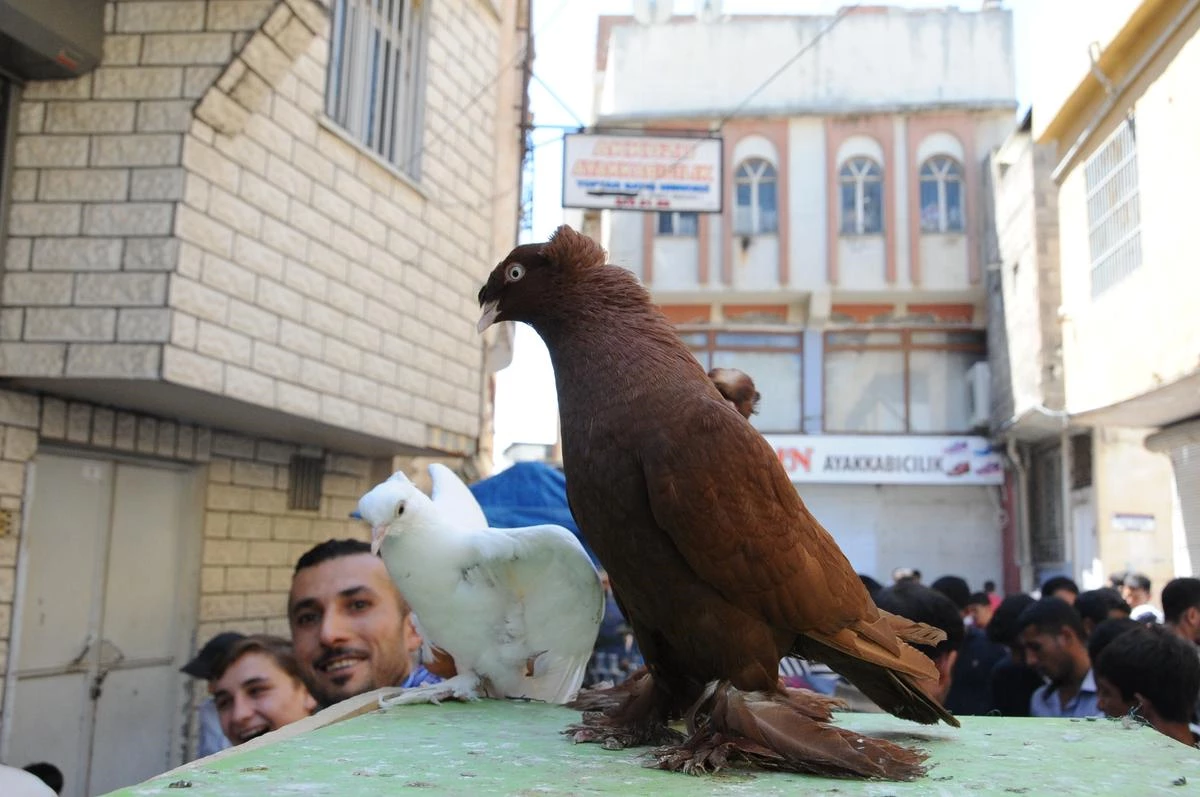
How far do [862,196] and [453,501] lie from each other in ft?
64.1

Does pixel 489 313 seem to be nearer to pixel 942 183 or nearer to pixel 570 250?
pixel 570 250

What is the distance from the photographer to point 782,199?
20.9 metres

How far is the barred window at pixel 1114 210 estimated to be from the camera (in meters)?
9.99

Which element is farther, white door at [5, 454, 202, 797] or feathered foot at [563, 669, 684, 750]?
white door at [5, 454, 202, 797]

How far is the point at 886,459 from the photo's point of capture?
1992cm

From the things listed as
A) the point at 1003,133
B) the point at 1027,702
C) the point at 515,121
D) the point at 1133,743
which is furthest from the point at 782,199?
the point at 1133,743

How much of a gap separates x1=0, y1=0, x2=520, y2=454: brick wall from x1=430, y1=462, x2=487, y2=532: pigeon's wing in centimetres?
308

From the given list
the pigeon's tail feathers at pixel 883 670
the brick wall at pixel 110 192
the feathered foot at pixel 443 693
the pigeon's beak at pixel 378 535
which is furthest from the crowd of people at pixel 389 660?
the brick wall at pixel 110 192

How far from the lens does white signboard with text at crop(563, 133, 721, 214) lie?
30.8 feet

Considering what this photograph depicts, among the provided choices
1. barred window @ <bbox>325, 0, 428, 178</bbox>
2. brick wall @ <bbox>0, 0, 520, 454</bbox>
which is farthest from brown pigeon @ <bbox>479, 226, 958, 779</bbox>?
barred window @ <bbox>325, 0, 428, 178</bbox>

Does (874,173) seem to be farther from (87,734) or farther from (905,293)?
(87,734)

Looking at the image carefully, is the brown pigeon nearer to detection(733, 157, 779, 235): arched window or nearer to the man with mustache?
the man with mustache

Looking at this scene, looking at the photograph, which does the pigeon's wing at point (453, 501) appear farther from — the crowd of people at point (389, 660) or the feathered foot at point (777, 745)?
the feathered foot at point (777, 745)

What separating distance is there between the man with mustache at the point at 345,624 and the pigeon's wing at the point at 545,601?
96 centimetres
